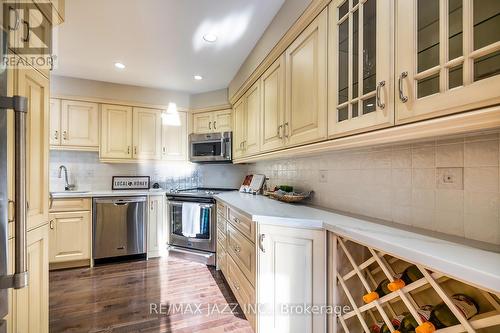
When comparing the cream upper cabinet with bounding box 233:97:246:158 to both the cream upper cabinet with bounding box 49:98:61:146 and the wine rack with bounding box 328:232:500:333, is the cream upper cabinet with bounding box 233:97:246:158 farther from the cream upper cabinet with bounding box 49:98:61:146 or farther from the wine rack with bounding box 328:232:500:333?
the cream upper cabinet with bounding box 49:98:61:146

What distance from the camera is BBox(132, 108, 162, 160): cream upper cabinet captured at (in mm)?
3449

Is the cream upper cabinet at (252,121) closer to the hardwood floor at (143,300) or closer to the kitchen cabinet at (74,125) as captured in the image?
the hardwood floor at (143,300)

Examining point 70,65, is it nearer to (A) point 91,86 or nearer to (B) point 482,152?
(A) point 91,86

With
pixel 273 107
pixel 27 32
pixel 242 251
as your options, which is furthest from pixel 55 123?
pixel 242 251

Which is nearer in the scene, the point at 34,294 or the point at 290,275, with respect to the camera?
the point at 34,294

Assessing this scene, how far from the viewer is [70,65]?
2816mm

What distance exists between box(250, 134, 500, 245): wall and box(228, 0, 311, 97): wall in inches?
40.6

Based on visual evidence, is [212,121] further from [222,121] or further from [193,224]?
[193,224]

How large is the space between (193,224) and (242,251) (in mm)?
1383

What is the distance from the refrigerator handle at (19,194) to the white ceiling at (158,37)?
4.65ft

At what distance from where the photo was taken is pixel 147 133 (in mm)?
3514

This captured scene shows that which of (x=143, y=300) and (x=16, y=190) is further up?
(x=16, y=190)

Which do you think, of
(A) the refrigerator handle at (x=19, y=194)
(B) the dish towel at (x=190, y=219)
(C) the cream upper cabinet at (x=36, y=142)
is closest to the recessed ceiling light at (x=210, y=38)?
(C) the cream upper cabinet at (x=36, y=142)

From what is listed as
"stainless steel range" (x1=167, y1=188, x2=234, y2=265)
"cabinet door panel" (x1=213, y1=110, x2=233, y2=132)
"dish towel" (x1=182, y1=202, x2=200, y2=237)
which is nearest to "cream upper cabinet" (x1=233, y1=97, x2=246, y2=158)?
"cabinet door panel" (x1=213, y1=110, x2=233, y2=132)
